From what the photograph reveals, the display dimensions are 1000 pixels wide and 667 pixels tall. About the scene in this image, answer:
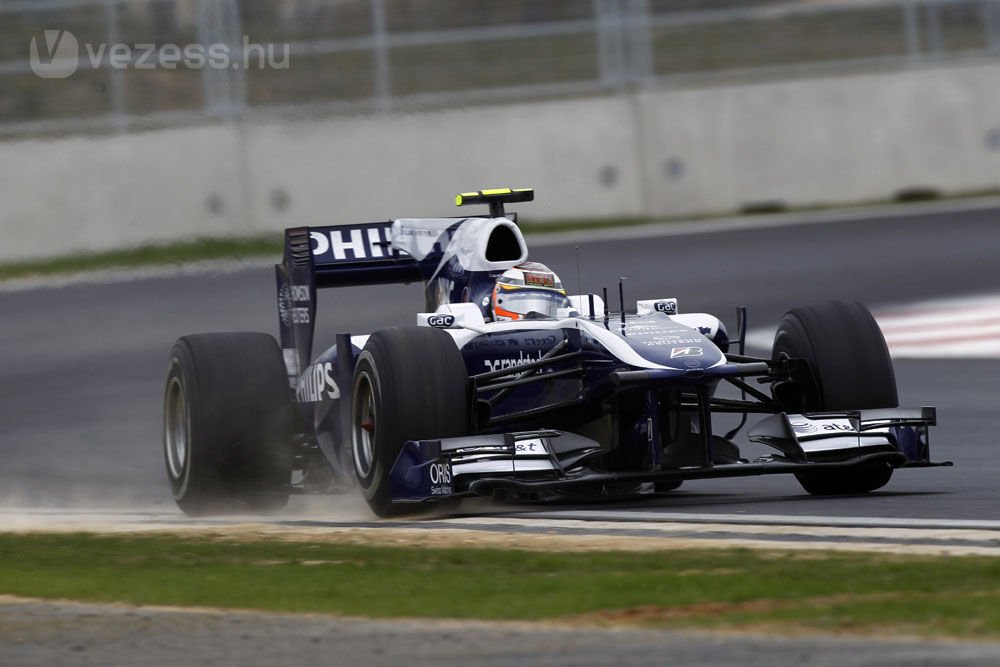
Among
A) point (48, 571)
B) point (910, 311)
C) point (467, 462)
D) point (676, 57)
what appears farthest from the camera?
point (676, 57)

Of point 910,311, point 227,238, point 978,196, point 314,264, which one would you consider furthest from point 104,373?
point 978,196

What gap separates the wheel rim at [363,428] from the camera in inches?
370

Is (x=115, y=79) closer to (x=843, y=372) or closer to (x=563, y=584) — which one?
(x=843, y=372)

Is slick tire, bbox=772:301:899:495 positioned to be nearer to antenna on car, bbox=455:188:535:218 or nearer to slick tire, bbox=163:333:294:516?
antenna on car, bbox=455:188:535:218

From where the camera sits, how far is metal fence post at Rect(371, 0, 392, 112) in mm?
20719

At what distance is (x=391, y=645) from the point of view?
5855 millimetres

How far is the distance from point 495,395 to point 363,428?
2.52 feet

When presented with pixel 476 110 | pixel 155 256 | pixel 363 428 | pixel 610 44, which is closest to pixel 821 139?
pixel 610 44

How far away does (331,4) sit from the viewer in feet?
68.7

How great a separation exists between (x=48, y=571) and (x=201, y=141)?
12807 mm

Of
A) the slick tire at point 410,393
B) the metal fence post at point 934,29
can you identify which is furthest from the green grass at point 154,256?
the slick tire at point 410,393

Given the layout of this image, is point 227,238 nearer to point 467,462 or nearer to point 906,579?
point 467,462

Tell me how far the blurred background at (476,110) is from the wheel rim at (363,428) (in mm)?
10170

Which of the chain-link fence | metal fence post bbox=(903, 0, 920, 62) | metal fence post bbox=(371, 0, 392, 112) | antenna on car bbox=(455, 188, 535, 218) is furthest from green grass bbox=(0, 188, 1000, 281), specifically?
metal fence post bbox=(903, 0, 920, 62)
